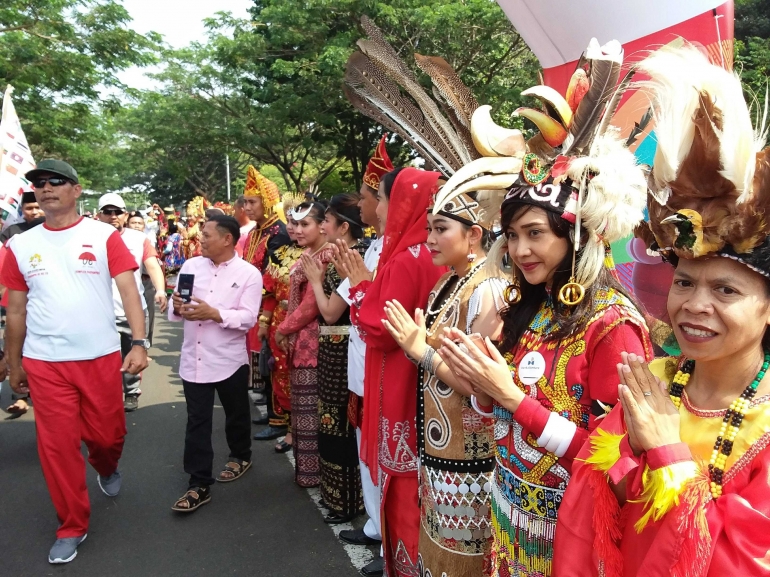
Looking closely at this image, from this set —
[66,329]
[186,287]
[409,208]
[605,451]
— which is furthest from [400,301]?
[66,329]

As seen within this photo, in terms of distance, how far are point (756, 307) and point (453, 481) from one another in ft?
4.50

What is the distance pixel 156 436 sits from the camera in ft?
18.3

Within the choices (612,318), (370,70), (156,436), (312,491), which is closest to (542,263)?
(612,318)

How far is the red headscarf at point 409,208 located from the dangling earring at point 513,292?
2.74 feet

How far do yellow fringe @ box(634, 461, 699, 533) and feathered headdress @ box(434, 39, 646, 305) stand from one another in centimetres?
64

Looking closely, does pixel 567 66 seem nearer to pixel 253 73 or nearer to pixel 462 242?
pixel 462 242

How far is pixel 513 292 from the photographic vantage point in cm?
208

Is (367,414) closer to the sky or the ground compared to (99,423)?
closer to the sky

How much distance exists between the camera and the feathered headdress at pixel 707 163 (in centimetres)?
120

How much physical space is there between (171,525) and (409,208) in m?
2.59

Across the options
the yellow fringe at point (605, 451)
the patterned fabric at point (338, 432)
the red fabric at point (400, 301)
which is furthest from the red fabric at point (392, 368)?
the yellow fringe at point (605, 451)

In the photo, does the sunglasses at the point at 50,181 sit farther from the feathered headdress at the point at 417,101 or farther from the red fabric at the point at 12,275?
the feathered headdress at the point at 417,101

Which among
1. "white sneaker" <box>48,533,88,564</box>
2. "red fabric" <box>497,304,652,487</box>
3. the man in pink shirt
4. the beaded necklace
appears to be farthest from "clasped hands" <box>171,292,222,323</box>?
the beaded necklace

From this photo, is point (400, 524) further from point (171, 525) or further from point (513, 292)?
point (171, 525)
